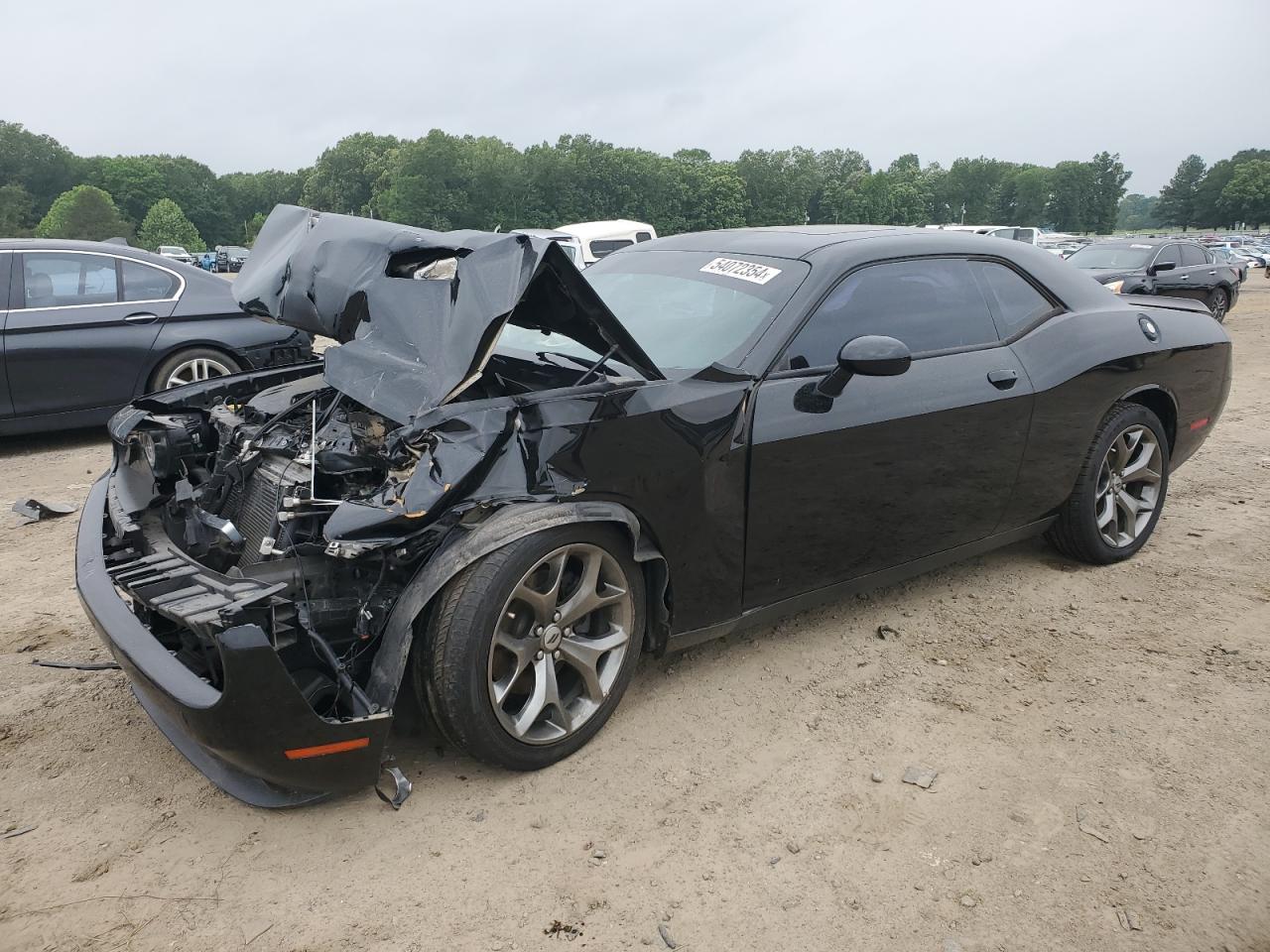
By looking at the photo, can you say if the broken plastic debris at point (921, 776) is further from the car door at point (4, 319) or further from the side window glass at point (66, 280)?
the side window glass at point (66, 280)

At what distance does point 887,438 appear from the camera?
10.9 ft

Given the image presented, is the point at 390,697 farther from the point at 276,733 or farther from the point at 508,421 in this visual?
the point at 508,421

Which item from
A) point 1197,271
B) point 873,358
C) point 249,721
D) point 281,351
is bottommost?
point 249,721

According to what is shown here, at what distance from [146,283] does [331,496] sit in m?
5.06

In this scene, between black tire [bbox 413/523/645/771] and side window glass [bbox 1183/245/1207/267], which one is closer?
black tire [bbox 413/523/645/771]

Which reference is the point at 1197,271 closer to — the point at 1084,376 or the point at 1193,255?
the point at 1193,255

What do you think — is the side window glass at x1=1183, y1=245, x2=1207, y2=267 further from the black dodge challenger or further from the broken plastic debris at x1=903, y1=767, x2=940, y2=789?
the broken plastic debris at x1=903, y1=767, x2=940, y2=789

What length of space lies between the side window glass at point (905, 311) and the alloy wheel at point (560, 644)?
1.06 metres

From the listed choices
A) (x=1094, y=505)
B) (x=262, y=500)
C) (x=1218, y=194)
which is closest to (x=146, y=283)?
(x=262, y=500)

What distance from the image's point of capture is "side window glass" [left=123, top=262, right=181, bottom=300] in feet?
21.9

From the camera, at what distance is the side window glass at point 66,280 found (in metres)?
6.36

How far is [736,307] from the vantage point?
130 inches

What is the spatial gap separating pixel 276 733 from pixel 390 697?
0.30 metres

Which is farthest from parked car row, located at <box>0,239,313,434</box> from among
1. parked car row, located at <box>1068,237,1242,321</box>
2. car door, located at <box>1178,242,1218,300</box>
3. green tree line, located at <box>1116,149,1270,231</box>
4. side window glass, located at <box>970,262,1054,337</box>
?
green tree line, located at <box>1116,149,1270,231</box>
